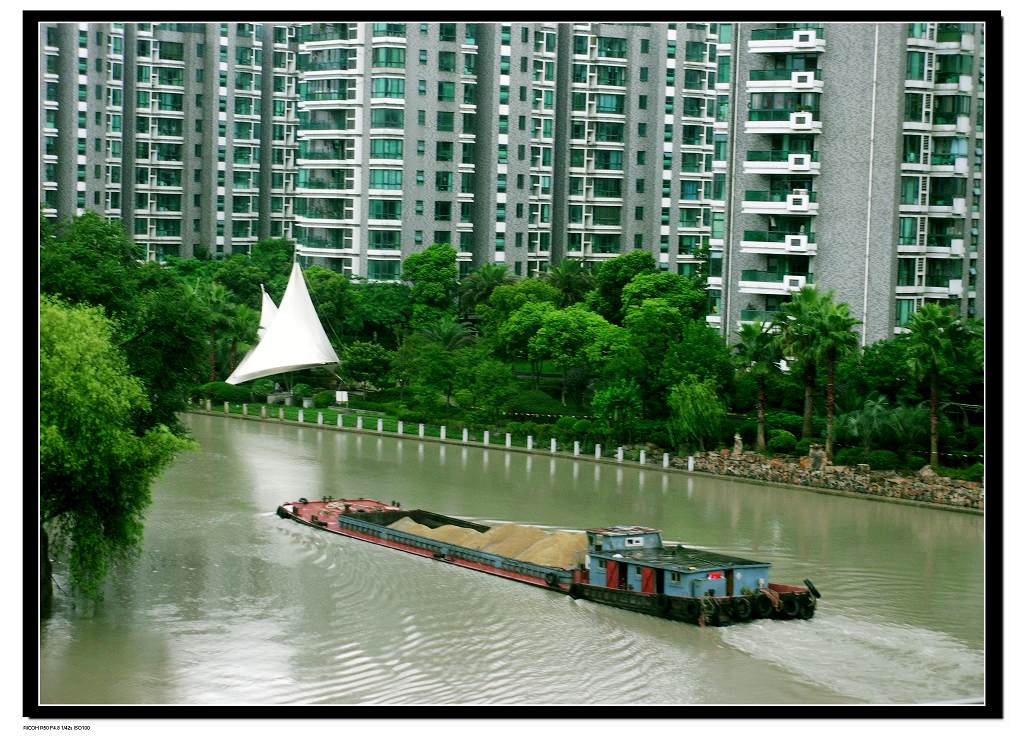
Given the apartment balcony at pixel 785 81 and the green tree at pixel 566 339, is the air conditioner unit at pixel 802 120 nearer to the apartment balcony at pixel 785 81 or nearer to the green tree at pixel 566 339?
the apartment balcony at pixel 785 81

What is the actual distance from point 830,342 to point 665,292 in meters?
14.5

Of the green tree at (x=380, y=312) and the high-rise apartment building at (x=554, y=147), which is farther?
the green tree at (x=380, y=312)

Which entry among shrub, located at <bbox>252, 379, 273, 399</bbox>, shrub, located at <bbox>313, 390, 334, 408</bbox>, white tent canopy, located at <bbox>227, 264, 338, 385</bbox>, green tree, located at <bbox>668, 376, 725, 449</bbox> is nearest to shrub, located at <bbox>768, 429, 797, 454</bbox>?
green tree, located at <bbox>668, 376, 725, 449</bbox>

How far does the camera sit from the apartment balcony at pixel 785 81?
4066cm

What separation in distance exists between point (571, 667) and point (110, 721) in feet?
21.9

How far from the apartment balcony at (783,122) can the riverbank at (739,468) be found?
9.43m

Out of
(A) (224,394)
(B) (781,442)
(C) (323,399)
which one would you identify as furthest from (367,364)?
(B) (781,442)

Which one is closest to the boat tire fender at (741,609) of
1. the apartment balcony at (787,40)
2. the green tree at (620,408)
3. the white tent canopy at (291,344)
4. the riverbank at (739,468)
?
the riverbank at (739,468)

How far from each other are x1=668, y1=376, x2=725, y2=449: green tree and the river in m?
2.94

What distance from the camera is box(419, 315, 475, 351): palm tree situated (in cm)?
4756

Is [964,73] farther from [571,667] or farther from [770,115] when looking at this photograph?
[571,667]

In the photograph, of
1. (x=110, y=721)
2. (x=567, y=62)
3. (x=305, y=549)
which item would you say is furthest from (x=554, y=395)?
(x=110, y=721)

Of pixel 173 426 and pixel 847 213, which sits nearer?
pixel 173 426

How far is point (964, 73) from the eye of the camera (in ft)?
129
